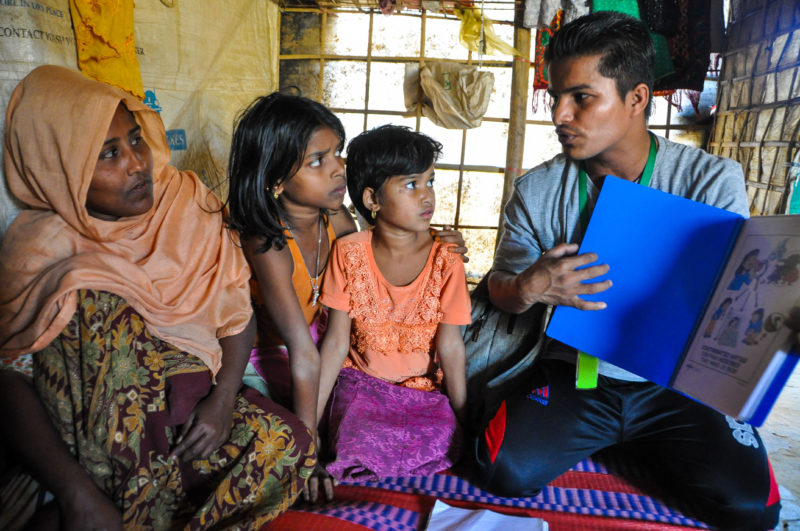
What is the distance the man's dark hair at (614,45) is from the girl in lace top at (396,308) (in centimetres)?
59

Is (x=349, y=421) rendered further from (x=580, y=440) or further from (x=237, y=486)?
(x=580, y=440)

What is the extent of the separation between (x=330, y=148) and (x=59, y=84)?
2.64 feet

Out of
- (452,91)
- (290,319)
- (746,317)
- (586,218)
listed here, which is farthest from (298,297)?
(452,91)

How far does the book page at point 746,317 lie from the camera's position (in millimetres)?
1136

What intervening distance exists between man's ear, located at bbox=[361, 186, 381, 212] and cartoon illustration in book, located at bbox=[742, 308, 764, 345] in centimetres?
120

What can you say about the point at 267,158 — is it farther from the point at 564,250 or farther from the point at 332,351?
the point at 564,250

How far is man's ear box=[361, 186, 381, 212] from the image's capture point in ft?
6.22

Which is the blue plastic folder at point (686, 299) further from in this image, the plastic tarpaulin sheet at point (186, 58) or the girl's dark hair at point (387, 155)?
the plastic tarpaulin sheet at point (186, 58)

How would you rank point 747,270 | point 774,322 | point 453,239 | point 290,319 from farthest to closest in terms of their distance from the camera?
1. point 453,239
2. point 290,319
3. point 747,270
4. point 774,322

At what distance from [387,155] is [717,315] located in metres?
1.13

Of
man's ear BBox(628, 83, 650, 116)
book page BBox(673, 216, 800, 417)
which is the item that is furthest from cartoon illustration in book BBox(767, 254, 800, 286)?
man's ear BBox(628, 83, 650, 116)

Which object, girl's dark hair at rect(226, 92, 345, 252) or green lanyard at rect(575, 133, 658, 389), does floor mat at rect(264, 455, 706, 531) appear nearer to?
green lanyard at rect(575, 133, 658, 389)

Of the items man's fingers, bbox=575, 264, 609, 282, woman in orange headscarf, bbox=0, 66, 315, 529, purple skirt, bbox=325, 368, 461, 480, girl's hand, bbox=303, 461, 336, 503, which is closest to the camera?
woman in orange headscarf, bbox=0, 66, 315, 529

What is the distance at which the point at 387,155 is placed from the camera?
183 centimetres
